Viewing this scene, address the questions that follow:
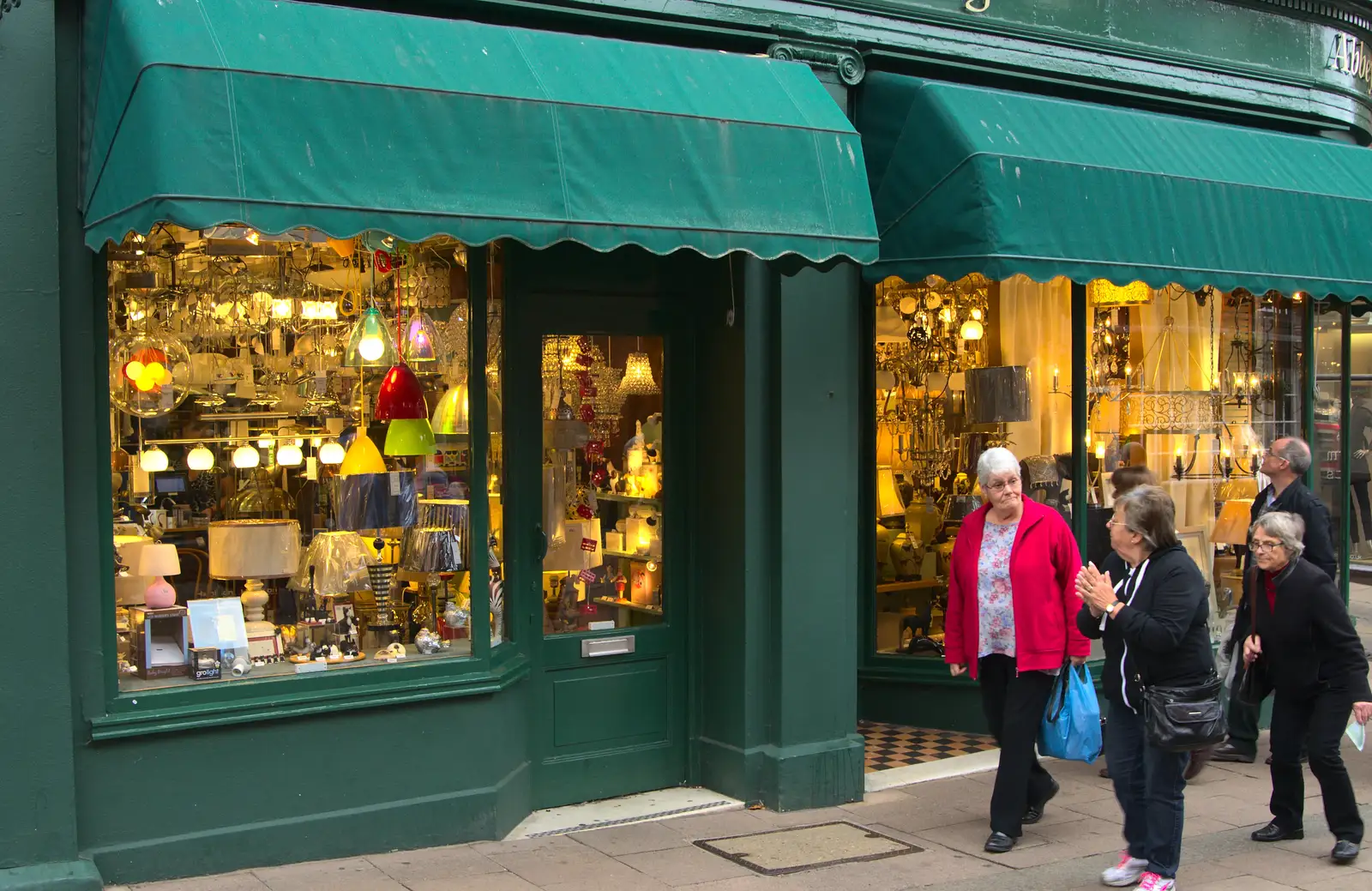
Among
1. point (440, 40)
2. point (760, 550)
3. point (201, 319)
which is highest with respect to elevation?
point (440, 40)

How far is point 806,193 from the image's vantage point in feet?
21.8

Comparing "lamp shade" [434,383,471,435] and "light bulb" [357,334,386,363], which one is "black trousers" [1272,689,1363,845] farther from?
"light bulb" [357,334,386,363]

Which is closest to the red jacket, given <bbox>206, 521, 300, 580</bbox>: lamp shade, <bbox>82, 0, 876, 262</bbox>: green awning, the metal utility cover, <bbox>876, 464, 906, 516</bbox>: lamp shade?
the metal utility cover

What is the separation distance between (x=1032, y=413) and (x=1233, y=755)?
2.54m

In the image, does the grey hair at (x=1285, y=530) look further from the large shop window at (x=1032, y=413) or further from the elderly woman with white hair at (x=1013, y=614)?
the large shop window at (x=1032, y=413)

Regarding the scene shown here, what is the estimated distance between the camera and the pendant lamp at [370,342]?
6922mm

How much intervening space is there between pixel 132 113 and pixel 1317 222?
23.0 feet

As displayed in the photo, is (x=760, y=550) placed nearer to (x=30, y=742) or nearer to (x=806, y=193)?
(x=806, y=193)

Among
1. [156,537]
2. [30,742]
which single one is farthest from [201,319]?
[30,742]

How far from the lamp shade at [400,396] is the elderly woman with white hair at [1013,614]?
2838mm

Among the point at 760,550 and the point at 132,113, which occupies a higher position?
the point at 132,113

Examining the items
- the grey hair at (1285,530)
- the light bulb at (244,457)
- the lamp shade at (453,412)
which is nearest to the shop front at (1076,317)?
the grey hair at (1285,530)

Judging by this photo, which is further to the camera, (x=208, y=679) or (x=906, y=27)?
(x=906, y=27)

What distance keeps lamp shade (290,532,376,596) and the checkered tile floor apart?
11.0ft
